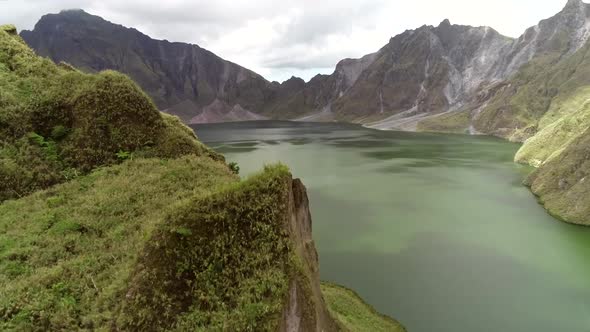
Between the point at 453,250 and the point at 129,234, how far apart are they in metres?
35.0

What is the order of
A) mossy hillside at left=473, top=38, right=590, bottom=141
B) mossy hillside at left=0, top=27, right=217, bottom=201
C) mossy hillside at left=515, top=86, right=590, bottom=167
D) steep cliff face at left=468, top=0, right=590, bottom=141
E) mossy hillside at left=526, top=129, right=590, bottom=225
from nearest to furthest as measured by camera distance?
mossy hillside at left=0, top=27, right=217, bottom=201 < mossy hillside at left=526, top=129, right=590, bottom=225 < mossy hillside at left=515, top=86, right=590, bottom=167 < mossy hillside at left=473, top=38, right=590, bottom=141 < steep cliff face at left=468, top=0, right=590, bottom=141

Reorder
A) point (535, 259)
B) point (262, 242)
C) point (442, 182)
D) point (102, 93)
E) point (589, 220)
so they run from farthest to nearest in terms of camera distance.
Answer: point (442, 182)
point (589, 220)
point (535, 259)
point (102, 93)
point (262, 242)

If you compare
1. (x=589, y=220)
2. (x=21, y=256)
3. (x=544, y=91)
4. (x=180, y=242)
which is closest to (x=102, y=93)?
(x=21, y=256)

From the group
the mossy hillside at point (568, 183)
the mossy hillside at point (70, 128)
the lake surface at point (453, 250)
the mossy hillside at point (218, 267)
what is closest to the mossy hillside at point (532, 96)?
the mossy hillside at point (568, 183)

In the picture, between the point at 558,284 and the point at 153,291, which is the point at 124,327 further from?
the point at 558,284

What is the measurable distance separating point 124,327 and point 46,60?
22.6 metres

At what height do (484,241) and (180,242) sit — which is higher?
(180,242)

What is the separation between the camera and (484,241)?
140ft

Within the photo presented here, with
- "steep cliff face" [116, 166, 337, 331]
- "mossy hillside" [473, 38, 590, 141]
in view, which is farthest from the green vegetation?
"mossy hillside" [473, 38, 590, 141]

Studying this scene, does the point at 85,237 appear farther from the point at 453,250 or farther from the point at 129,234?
the point at 453,250

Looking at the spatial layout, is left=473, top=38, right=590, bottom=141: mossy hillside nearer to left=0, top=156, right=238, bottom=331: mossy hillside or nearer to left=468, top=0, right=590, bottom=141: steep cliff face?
left=468, top=0, right=590, bottom=141: steep cliff face

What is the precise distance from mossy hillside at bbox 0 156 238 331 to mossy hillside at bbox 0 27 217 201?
1.42 meters

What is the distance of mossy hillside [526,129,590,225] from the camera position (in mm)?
49094

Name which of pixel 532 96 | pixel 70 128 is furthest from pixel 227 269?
pixel 532 96
